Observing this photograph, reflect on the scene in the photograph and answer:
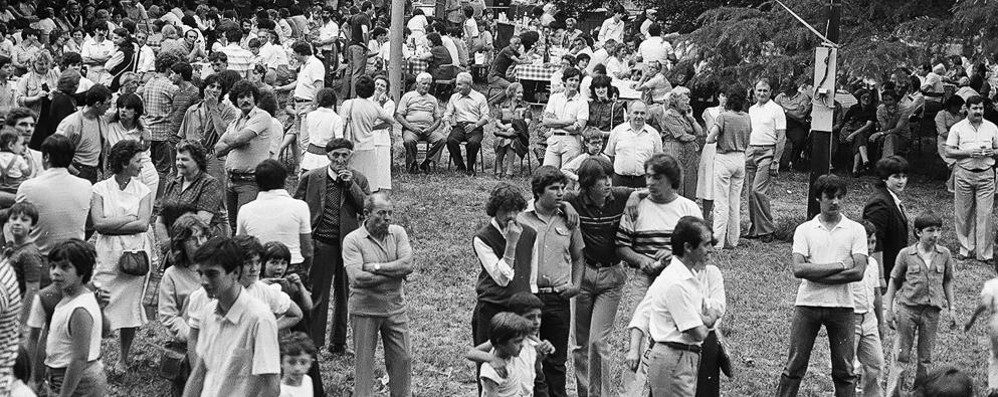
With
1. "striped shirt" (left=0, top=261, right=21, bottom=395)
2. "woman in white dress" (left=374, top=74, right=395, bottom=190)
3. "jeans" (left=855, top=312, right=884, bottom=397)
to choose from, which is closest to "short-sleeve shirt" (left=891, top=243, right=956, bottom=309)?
"jeans" (left=855, top=312, right=884, bottom=397)

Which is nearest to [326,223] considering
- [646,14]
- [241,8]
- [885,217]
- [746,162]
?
[885,217]

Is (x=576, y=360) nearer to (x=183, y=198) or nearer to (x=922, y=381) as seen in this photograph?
(x=183, y=198)

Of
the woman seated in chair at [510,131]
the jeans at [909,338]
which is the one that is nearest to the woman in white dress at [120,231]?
the jeans at [909,338]

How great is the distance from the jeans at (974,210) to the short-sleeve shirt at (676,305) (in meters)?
7.97

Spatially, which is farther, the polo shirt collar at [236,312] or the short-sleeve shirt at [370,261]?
the short-sleeve shirt at [370,261]

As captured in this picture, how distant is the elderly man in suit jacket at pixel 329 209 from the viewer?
9.98 meters

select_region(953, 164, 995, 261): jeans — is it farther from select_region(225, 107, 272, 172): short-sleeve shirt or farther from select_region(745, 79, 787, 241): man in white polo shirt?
select_region(225, 107, 272, 172): short-sleeve shirt

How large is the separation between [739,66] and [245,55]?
23.2ft

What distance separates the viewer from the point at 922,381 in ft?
16.7

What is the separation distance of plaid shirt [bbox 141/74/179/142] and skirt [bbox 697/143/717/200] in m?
5.46

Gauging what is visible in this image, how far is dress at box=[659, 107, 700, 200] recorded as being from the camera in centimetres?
1450

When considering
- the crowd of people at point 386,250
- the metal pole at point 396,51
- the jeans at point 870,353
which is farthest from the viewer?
the metal pole at point 396,51

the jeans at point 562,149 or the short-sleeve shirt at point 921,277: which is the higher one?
the jeans at point 562,149

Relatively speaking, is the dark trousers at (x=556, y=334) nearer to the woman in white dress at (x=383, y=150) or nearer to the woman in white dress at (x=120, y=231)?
the woman in white dress at (x=120, y=231)
